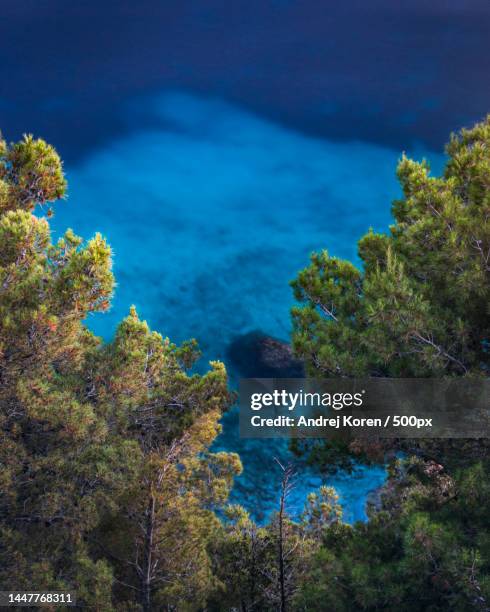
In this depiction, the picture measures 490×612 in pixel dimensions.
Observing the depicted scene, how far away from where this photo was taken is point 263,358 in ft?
192

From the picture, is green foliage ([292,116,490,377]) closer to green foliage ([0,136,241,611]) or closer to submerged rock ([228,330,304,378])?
green foliage ([0,136,241,611])

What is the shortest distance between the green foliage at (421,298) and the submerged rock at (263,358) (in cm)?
4130

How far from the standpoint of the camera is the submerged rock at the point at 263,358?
55.1 meters

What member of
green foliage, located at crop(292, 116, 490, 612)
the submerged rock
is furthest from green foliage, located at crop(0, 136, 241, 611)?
the submerged rock

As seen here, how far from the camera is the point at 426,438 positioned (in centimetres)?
844

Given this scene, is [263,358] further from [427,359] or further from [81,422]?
[427,359]

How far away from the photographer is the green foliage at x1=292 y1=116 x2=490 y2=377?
25.5 feet

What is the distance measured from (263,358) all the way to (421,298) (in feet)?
168

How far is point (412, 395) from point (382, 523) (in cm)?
322

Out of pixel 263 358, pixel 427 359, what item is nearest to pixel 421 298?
pixel 427 359

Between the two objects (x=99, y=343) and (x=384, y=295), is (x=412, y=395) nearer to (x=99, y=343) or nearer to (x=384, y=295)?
(x=384, y=295)

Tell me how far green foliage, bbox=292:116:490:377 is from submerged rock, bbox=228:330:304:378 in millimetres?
41302

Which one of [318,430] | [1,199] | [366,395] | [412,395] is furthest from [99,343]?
[412,395]

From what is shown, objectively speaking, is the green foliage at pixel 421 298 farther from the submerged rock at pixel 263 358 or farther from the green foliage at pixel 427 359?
the submerged rock at pixel 263 358
